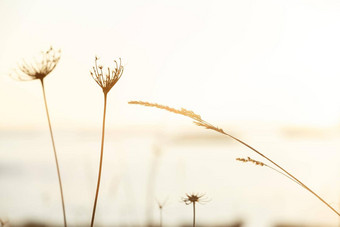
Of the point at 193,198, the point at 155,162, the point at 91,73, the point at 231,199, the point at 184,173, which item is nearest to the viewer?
the point at 91,73

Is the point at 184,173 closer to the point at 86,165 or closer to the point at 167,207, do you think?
the point at 86,165

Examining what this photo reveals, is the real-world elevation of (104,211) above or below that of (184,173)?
below

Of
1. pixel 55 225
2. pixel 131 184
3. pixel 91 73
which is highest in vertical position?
pixel 91 73

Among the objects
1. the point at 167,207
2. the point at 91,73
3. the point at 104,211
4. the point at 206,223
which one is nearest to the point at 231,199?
the point at 206,223

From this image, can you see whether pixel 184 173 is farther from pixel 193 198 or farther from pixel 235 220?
pixel 193 198

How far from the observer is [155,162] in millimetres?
Result: 3961

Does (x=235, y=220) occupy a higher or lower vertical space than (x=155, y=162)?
lower

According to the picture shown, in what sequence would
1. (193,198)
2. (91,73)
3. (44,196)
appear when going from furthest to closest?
(44,196), (193,198), (91,73)

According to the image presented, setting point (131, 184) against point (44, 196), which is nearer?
point (131, 184)

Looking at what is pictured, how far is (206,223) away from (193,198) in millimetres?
3093

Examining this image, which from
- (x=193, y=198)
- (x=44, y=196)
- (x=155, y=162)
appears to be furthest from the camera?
(x=44, y=196)

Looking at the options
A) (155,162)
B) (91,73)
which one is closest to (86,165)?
(155,162)

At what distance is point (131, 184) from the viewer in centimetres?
468

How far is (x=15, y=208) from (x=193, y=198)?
2.84 m
